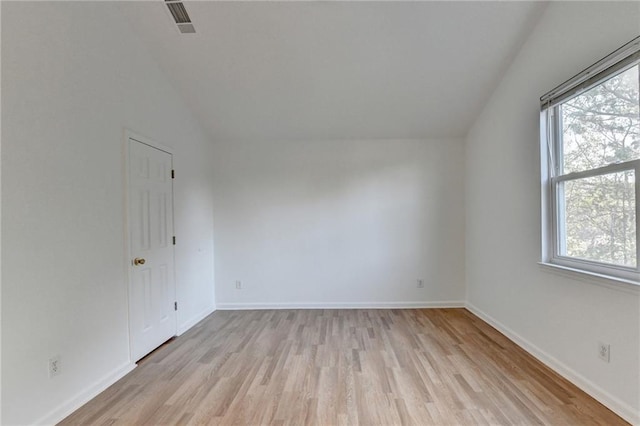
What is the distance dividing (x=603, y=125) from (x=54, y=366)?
13.3 ft

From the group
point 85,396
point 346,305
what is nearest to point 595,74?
point 346,305

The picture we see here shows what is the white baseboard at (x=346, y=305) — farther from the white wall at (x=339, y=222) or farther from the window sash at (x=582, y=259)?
the window sash at (x=582, y=259)

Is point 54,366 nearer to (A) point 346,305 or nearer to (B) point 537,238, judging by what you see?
(A) point 346,305

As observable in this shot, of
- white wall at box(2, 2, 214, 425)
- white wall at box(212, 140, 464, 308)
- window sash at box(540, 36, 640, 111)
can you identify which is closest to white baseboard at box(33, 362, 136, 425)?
white wall at box(2, 2, 214, 425)

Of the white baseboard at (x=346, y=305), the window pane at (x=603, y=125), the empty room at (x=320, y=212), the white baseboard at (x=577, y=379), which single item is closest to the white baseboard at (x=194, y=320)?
the empty room at (x=320, y=212)

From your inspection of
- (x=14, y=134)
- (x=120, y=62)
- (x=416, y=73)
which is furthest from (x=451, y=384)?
(x=120, y=62)

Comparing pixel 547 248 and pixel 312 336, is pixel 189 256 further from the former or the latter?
pixel 547 248

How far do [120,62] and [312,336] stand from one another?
3182 mm

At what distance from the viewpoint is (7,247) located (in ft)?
5.52

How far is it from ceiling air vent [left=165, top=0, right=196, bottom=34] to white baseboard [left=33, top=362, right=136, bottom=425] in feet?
9.89

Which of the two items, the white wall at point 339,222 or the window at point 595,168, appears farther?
the white wall at point 339,222

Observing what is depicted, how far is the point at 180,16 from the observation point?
263 centimetres

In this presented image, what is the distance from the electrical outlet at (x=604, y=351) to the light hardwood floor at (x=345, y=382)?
0.30 metres

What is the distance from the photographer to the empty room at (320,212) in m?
1.89
